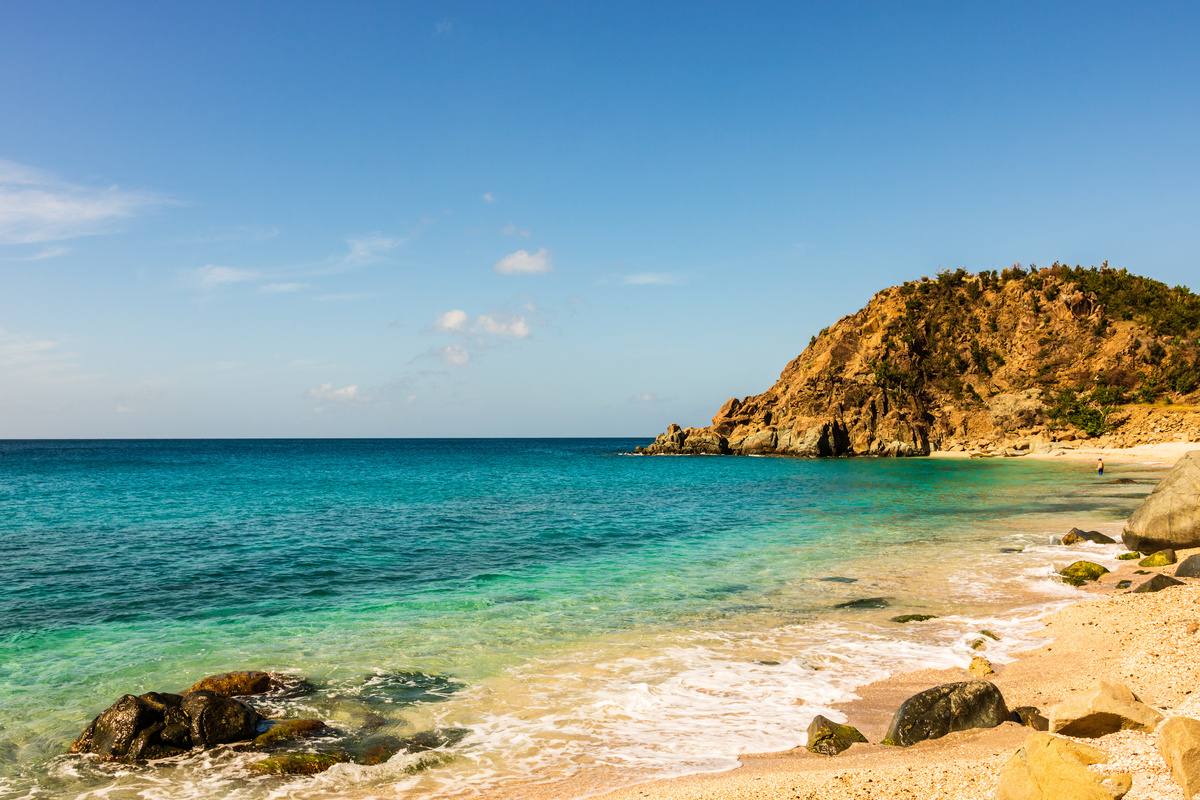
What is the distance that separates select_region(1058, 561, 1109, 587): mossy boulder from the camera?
1580cm

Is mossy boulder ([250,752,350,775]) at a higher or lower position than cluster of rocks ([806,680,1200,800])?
lower

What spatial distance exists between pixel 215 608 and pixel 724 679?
1157 cm

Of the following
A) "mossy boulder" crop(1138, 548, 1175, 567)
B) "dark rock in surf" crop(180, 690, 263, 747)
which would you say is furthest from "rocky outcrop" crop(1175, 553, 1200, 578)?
"dark rock in surf" crop(180, 690, 263, 747)

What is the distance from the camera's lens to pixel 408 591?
54.4ft

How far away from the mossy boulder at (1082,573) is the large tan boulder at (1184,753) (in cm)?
1294

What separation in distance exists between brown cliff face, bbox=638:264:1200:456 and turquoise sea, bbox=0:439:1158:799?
54.7 metres

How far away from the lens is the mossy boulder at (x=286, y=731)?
8.21m

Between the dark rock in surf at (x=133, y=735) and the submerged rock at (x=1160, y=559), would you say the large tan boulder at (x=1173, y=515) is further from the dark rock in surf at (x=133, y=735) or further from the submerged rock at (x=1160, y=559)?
the dark rock in surf at (x=133, y=735)

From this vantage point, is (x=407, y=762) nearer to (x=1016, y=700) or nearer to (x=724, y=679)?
(x=724, y=679)

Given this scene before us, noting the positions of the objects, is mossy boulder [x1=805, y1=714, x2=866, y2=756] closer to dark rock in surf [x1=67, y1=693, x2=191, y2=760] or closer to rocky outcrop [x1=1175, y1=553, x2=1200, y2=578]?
dark rock in surf [x1=67, y1=693, x2=191, y2=760]

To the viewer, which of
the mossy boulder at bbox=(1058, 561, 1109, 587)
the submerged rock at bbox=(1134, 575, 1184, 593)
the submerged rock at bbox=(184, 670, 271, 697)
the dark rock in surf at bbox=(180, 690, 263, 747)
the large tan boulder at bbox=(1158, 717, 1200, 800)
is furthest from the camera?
the mossy boulder at bbox=(1058, 561, 1109, 587)

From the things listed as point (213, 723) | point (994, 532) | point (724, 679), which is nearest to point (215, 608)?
point (213, 723)

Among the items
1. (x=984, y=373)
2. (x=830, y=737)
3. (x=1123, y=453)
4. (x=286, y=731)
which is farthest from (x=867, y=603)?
(x=984, y=373)

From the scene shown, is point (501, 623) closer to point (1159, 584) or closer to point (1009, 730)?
point (1009, 730)
